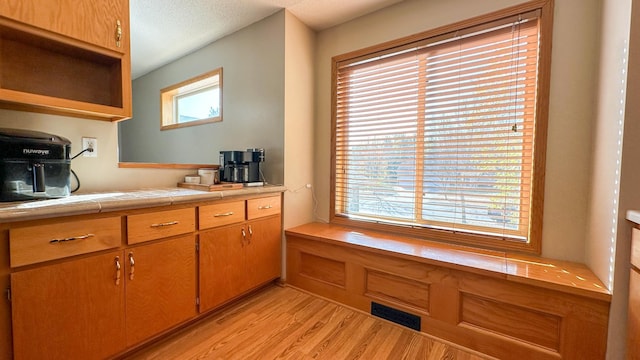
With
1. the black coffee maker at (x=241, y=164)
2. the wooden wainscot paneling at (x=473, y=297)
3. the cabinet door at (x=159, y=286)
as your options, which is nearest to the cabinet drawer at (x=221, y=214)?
the cabinet door at (x=159, y=286)

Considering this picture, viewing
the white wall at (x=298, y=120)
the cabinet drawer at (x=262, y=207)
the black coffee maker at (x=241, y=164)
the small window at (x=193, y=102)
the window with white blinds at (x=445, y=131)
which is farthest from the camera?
the small window at (x=193, y=102)

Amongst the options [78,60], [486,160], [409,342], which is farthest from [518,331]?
[78,60]

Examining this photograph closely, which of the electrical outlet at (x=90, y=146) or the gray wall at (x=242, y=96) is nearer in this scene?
the electrical outlet at (x=90, y=146)

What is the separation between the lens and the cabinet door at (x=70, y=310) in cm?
104

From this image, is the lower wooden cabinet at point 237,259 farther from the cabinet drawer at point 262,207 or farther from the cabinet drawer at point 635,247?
the cabinet drawer at point 635,247

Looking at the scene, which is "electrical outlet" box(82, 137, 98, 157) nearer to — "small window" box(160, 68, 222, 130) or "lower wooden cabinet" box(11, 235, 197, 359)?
"lower wooden cabinet" box(11, 235, 197, 359)

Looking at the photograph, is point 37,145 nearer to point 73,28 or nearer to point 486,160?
point 73,28

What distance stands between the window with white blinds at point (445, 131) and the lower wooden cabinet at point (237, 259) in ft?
2.34

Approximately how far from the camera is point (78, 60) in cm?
159

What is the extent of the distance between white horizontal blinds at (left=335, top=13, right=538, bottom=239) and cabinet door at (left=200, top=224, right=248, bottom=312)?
3.43 feet

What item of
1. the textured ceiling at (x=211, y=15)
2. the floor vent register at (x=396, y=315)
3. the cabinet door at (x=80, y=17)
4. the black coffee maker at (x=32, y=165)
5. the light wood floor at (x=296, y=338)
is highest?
the textured ceiling at (x=211, y=15)

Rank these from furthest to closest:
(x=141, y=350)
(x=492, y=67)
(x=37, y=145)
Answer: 1. (x=492, y=67)
2. (x=141, y=350)
3. (x=37, y=145)

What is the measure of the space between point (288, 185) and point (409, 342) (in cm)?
144

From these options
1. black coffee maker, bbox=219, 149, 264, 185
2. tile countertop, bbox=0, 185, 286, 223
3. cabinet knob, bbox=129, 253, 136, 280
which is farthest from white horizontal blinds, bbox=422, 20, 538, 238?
cabinet knob, bbox=129, 253, 136, 280
